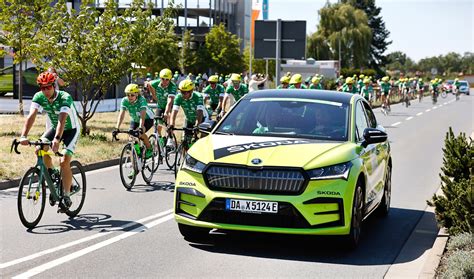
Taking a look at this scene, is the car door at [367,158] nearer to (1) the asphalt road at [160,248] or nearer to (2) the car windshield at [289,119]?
(2) the car windshield at [289,119]

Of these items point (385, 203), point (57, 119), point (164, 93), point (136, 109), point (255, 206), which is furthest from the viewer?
point (164, 93)

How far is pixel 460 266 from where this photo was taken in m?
6.43

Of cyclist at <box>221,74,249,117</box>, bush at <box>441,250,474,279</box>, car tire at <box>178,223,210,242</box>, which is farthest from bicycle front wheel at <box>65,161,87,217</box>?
cyclist at <box>221,74,249,117</box>

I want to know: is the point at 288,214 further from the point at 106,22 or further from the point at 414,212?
the point at 106,22

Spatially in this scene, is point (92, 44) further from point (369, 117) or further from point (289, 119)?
point (289, 119)

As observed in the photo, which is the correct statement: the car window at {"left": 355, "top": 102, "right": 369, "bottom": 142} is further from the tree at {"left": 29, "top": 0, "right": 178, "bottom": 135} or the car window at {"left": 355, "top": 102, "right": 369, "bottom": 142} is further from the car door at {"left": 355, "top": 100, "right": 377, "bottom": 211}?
the tree at {"left": 29, "top": 0, "right": 178, "bottom": 135}

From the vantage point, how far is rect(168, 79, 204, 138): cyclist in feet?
43.5

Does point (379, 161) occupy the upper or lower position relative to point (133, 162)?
upper

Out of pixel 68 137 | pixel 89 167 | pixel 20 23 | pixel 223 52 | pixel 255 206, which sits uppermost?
pixel 20 23

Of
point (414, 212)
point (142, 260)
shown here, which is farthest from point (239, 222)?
point (414, 212)

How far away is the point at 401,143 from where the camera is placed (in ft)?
73.6

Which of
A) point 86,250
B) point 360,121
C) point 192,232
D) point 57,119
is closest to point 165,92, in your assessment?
point 57,119

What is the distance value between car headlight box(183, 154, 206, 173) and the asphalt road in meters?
0.78

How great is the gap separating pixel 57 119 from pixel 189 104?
14.2 feet
